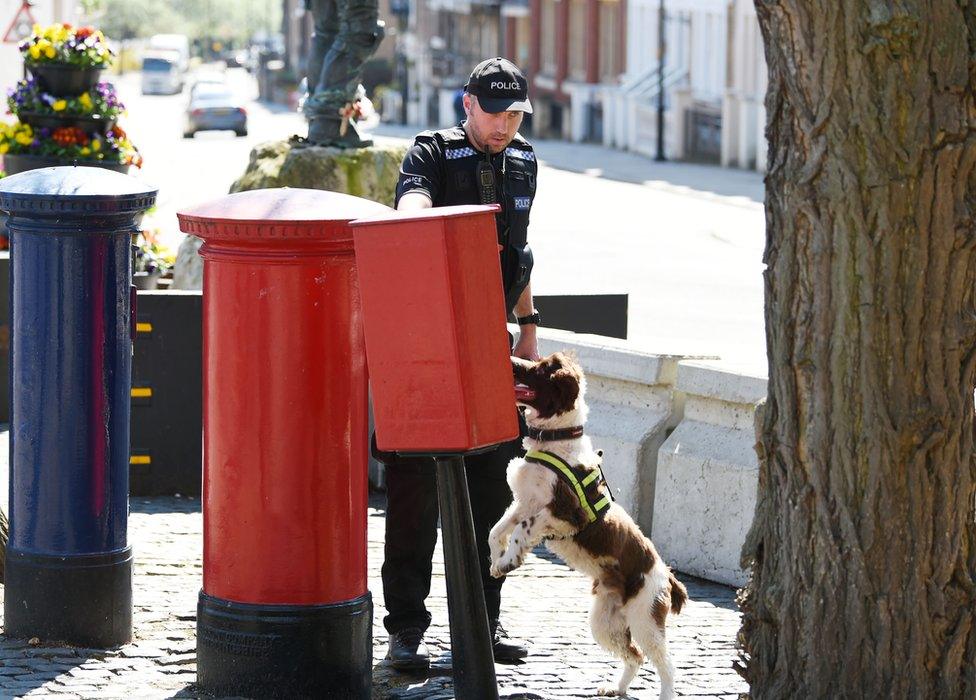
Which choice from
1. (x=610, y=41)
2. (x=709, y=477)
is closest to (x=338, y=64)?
(x=709, y=477)

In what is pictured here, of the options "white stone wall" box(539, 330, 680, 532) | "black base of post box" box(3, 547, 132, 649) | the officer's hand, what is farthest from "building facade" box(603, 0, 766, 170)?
"black base of post box" box(3, 547, 132, 649)

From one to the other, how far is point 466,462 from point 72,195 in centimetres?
154

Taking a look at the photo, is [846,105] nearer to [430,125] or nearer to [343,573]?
[343,573]

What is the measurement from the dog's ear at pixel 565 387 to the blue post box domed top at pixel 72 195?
154cm

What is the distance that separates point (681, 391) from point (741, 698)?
299 cm

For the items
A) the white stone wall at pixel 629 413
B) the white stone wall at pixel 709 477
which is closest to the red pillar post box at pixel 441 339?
the white stone wall at pixel 709 477

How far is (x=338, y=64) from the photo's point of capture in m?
13.5

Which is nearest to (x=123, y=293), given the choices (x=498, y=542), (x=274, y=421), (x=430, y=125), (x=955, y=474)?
(x=274, y=421)

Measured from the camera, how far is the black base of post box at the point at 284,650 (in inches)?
213

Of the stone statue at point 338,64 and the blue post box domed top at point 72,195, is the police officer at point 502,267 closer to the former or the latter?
the blue post box domed top at point 72,195

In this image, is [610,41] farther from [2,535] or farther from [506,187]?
[506,187]

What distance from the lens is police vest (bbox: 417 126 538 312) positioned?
5.86 metres

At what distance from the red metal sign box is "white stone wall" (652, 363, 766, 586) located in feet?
8.39

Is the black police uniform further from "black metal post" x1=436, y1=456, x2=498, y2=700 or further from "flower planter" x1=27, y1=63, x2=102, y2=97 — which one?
"flower planter" x1=27, y1=63, x2=102, y2=97
